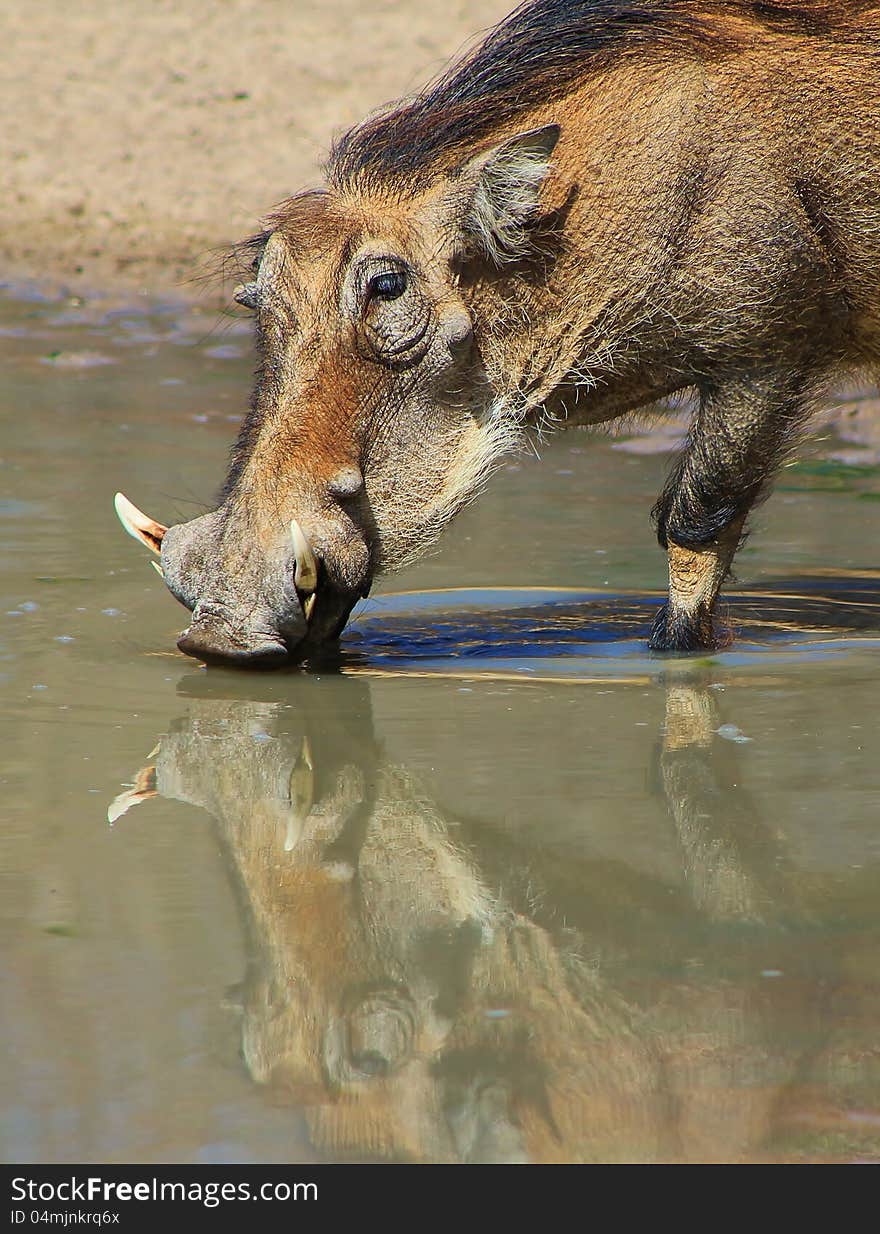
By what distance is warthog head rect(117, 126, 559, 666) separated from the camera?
172 inches

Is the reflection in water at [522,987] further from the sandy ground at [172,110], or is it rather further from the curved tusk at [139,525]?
the sandy ground at [172,110]

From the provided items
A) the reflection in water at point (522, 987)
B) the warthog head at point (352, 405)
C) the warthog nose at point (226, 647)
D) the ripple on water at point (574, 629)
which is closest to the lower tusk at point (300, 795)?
the reflection in water at point (522, 987)

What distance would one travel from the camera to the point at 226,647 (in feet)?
14.2

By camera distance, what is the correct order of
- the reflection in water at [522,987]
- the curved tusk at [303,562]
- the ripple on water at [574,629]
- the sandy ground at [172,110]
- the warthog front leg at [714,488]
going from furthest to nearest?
the sandy ground at [172,110]
the warthog front leg at [714,488]
the ripple on water at [574,629]
the curved tusk at [303,562]
the reflection in water at [522,987]

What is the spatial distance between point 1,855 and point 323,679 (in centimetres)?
138

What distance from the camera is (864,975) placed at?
2705mm

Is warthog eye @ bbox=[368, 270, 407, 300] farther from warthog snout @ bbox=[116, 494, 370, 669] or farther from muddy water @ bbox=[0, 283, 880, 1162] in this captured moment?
muddy water @ bbox=[0, 283, 880, 1162]

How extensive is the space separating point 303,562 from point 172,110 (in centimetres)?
878

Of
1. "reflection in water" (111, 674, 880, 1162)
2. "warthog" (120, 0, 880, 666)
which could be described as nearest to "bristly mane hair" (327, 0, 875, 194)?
"warthog" (120, 0, 880, 666)

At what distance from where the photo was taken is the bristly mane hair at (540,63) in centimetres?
469

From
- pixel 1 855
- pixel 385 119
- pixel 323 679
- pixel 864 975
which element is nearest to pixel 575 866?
pixel 864 975

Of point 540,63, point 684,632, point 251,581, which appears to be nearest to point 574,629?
point 684,632

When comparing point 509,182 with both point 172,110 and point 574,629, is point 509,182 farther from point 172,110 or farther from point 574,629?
point 172,110
